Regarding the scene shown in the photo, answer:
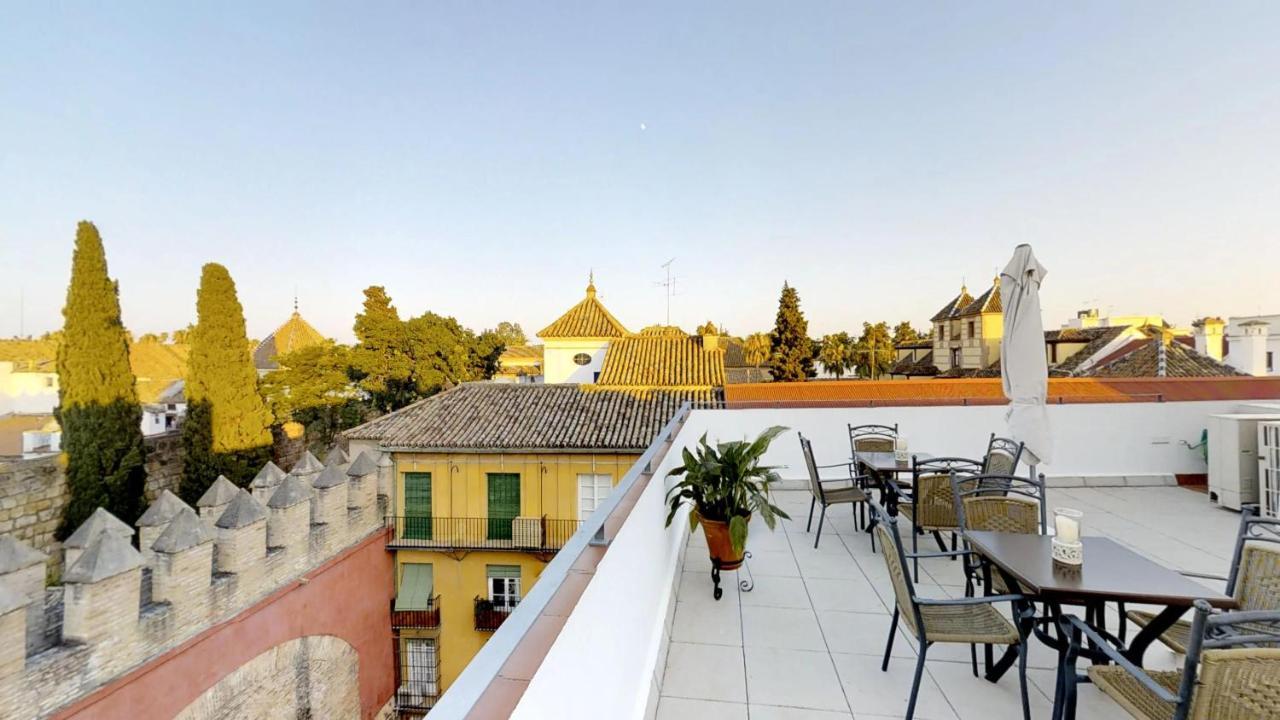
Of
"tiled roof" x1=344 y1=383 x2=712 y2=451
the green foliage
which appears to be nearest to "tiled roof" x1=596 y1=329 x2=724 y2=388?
"tiled roof" x1=344 y1=383 x2=712 y2=451

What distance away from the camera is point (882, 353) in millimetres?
36781

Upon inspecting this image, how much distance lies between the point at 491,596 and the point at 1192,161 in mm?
16611

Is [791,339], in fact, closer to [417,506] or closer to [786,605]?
[417,506]

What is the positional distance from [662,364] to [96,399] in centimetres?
1479

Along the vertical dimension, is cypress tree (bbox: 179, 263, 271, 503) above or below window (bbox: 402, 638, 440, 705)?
above

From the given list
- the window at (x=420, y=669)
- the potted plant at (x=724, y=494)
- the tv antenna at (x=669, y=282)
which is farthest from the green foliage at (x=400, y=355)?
the potted plant at (x=724, y=494)

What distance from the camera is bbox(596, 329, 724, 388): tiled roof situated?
1639cm

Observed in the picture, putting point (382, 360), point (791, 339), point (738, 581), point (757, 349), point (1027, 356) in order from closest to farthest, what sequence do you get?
point (738, 581)
point (1027, 356)
point (382, 360)
point (791, 339)
point (757, 349)

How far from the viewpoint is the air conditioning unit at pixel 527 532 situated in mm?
12758

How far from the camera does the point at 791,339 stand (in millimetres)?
30016

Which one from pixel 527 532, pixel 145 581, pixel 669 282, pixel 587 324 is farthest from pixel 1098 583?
pixel 587 324

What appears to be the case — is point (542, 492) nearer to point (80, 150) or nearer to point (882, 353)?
point (80, 150)

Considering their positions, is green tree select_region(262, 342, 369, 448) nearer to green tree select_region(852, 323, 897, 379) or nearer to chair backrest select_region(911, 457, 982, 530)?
chair backrest select_region(911, 457, 982, 530)

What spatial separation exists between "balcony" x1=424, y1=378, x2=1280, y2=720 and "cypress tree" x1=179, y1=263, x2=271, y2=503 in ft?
53.0
